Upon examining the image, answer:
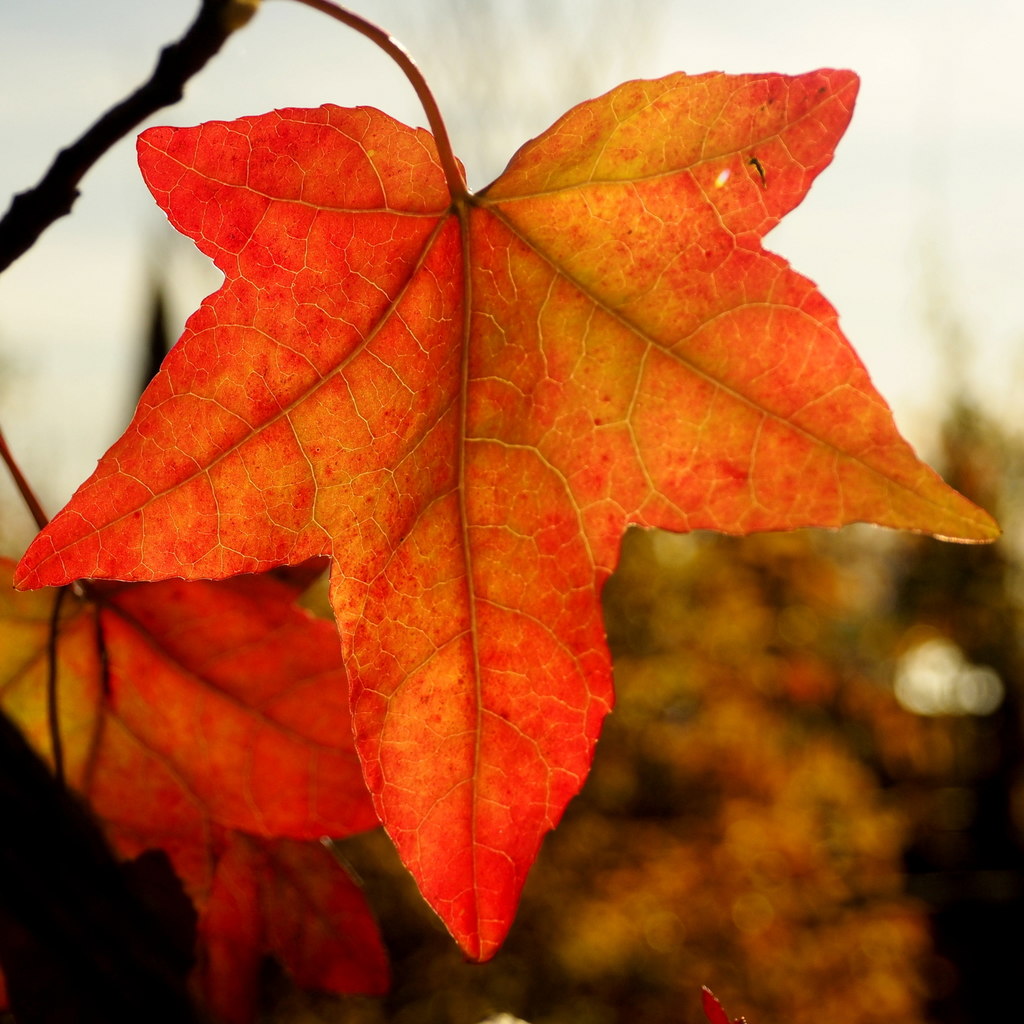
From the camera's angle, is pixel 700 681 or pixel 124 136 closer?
pixel 124 136

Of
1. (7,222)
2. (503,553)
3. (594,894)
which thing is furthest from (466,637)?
(594,894)

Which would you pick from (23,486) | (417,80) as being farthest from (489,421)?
(23,486)

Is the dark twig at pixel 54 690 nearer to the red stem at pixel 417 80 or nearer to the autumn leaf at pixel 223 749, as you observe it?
the autumn leaf at pixel 223 749

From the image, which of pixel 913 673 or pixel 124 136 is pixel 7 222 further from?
pixel 913 673

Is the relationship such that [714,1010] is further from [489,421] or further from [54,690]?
[54,690]

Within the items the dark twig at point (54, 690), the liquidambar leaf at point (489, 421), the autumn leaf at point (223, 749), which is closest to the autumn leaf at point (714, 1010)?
the liquidambar leaf at point (489, 421)

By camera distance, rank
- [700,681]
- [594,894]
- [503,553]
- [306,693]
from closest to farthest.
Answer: [503,553], [306,693], [594,894], [700,681]

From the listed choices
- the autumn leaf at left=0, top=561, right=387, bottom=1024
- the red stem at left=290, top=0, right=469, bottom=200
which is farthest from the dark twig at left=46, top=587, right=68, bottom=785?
the red stem at left=290, top=0, right=469, bottom=200

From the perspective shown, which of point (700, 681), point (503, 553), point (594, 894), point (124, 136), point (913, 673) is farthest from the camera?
point (913, 673)
